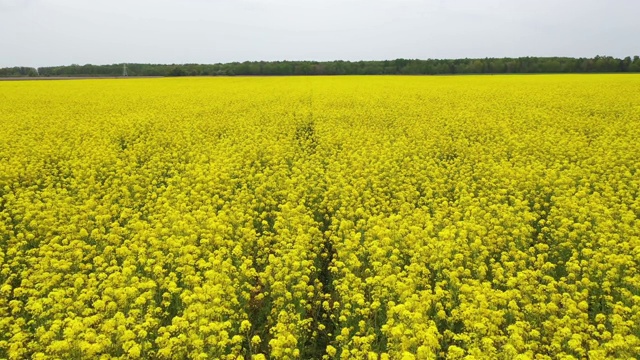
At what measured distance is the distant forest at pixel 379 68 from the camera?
2498 inches

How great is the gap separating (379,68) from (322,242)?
6650cm

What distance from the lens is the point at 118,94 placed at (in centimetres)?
3166

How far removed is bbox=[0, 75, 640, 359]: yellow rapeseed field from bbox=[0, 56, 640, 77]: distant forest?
2049 inches

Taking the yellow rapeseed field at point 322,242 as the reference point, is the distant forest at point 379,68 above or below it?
above

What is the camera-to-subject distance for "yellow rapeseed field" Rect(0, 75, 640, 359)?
16.1 ft

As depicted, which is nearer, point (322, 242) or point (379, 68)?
point (322, 242)

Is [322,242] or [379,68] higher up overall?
[379,68]

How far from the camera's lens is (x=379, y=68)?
71.8m

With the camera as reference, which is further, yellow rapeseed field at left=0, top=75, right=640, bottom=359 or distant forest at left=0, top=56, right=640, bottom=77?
distant forest at left=0, top=56, right=640, bottom=77

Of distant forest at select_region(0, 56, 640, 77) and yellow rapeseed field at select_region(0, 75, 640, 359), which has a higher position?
distant forest at select_region(0, 56, 640, 77)

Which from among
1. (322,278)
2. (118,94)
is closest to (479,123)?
(322,278)

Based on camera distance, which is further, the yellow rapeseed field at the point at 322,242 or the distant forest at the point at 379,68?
the distant forest at the point at 379,68

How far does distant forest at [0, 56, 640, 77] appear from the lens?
63438 millimetres

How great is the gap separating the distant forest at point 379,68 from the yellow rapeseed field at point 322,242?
52.0 metres
